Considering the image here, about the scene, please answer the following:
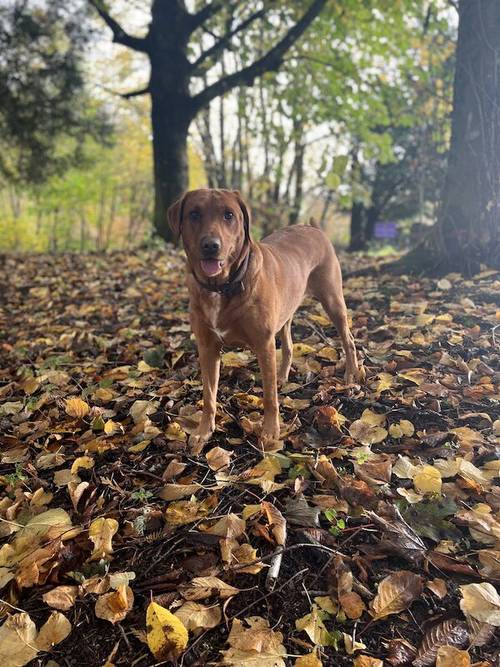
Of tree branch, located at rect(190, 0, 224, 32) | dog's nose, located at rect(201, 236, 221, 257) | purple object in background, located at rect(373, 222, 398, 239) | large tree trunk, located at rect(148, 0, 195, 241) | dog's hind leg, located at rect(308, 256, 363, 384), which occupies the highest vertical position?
tree branch, located at rect(190, 0, 224, 32)

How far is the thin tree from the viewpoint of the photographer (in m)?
10.3

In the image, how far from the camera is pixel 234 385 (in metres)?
3.88

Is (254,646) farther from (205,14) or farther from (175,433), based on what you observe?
(205,14)

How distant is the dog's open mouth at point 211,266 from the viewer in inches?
109

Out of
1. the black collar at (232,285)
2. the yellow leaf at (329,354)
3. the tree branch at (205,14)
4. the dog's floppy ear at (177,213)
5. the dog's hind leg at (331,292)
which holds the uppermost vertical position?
the tree branch at (205,14)

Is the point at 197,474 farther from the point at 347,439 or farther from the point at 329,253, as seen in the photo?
the point at 329,253

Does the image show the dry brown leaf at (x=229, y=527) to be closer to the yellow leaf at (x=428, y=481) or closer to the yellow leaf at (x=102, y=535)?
the yellow leaf at (x=102, y=535)

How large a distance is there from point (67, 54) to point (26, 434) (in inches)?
426

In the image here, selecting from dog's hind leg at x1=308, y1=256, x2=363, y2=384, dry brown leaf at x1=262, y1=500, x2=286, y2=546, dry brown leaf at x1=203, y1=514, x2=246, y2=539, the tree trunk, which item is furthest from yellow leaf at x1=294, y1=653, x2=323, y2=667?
the tree trunk

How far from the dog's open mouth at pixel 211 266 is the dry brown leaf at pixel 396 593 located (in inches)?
66.8

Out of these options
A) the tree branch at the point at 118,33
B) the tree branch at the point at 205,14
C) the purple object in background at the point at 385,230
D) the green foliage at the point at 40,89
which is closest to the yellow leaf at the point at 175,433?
the tree branch at the point at 205,14

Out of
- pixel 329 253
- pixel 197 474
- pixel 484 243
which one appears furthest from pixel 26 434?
pixel 484 243

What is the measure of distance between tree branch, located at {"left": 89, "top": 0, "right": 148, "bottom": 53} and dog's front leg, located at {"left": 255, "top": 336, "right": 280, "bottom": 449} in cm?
988

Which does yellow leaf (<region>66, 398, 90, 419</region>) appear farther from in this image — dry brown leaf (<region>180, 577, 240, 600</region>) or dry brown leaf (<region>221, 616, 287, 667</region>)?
dry brown leaf (<region>221, 616, 287, 667</region>)
